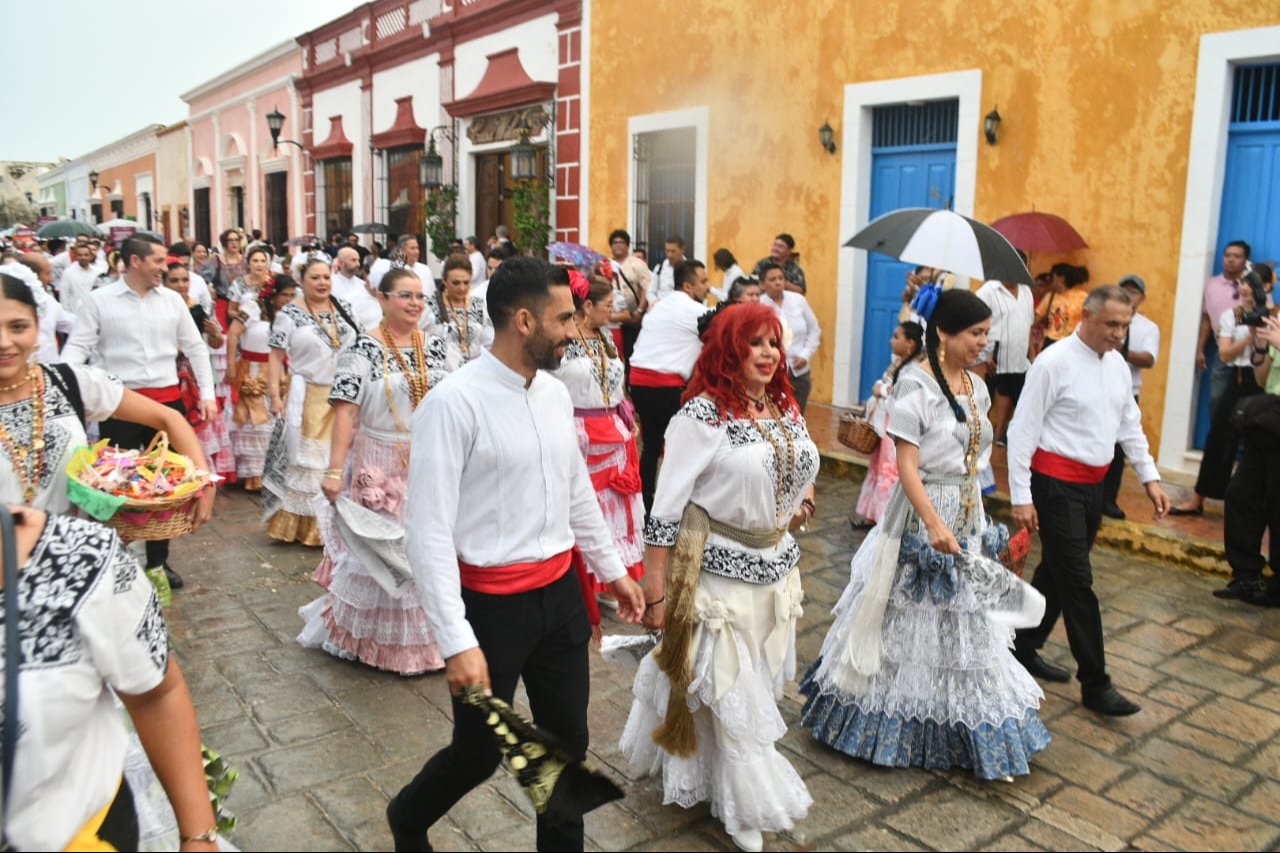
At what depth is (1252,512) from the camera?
6.29 meters

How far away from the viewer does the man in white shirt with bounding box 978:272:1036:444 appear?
8438 mm

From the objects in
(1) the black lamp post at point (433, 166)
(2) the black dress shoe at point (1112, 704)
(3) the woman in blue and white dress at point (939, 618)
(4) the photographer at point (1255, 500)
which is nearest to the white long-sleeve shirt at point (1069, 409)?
(3) the woman in blue and white dress at point (939, 618)

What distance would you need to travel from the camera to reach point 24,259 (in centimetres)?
979

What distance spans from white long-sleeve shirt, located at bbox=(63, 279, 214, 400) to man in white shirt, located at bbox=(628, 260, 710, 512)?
282 cm

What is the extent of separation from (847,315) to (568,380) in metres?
5.99

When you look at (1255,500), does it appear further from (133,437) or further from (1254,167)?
(133,437)

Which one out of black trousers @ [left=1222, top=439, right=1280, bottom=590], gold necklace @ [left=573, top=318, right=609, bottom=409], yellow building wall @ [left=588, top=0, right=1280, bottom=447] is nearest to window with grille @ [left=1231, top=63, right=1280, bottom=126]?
yellow building wall @ [left=588, top=0, right=1280, bottom=447]

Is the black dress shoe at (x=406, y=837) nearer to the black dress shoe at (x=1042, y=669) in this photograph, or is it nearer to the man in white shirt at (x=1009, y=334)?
the black dress shoe at (x=1042, y=669)

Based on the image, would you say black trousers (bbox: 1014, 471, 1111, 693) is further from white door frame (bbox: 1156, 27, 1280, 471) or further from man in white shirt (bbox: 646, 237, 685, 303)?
man in white shirt (bbox: 646, 237, 685, 303)

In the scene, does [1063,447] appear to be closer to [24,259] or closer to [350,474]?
[350,474]

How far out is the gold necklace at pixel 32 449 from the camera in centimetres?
306

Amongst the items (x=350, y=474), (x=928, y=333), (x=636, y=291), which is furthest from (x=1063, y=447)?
(x=636, y=291)

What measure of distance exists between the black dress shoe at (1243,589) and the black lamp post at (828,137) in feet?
20.8

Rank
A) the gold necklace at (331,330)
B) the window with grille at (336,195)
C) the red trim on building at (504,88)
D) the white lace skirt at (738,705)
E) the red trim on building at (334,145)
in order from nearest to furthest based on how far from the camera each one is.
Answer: the white lace skirt at (738,705)
the gold necklace at (331,330)
the red trim on building at (504,88)
the red trim on building at (334,145)
the window with grille at (336,195)
